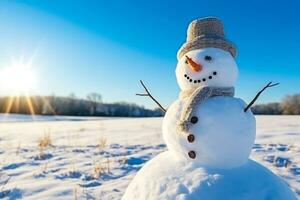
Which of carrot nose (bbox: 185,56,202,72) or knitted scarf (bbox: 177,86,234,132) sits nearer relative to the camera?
knitted scarf (bbox: 177,86,234,132)

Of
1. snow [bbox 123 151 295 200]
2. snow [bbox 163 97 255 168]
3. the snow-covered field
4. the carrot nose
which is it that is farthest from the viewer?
the snow-covered field

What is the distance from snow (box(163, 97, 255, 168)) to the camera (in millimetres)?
2152

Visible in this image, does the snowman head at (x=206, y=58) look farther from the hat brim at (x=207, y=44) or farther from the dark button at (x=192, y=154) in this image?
the dark button at (x=192, y=154)

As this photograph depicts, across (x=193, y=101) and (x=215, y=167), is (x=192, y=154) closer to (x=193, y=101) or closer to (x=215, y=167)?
(x=215, y=167)

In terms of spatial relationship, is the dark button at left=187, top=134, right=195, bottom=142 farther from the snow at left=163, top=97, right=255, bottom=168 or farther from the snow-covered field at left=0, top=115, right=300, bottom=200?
the snow-covered field at left=0, top=115, right=300, bottom=200

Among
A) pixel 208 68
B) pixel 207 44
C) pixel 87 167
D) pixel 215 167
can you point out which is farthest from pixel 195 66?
pixel 87 167

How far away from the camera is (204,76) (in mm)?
2350

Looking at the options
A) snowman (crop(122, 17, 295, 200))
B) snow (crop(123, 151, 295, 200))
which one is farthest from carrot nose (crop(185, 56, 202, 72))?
snow (crop(123, 151, 295, 200))

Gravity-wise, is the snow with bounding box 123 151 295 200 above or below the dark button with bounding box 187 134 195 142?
below

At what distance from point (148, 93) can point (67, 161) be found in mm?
3210

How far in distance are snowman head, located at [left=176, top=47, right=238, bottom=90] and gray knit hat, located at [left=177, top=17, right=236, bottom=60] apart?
0.04 metres

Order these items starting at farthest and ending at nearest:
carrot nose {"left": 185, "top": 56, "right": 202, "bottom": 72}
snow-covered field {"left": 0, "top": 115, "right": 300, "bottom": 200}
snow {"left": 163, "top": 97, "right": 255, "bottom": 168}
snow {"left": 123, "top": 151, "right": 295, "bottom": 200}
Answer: snow-covered field {"left": 0, "top": 115, "right": 300, "bottom": 200} < carrot nose {"left": 185, "top": 56, "right": 202, "bottom": 72} < snow {"left": 163, "top": 97, "right": 255, "bottom": 168} < snow {"left": 123, "top": 151, "right": 295, "bottom": 200}

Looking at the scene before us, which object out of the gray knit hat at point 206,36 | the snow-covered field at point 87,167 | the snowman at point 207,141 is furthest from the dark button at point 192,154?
the snow-covered field at point 87,167

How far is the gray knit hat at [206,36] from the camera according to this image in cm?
240
